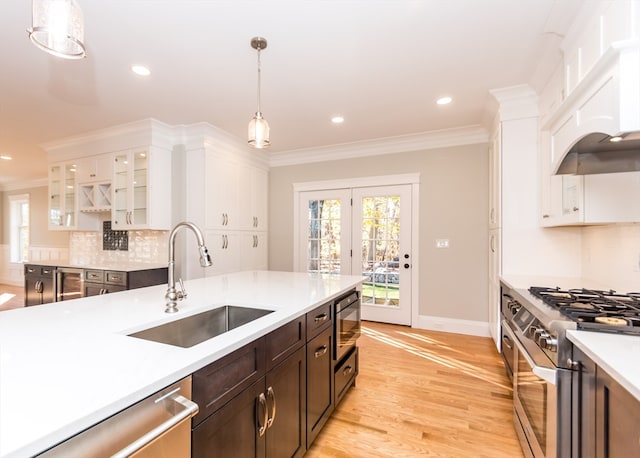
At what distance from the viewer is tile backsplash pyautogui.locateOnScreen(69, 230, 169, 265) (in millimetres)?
4113

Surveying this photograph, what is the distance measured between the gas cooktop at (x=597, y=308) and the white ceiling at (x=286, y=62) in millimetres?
1709

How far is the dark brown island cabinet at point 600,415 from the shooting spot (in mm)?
898

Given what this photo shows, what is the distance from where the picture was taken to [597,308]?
4.76 ft

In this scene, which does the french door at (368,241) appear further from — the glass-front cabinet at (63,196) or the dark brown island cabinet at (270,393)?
the glass-front cabinet at (63,196)

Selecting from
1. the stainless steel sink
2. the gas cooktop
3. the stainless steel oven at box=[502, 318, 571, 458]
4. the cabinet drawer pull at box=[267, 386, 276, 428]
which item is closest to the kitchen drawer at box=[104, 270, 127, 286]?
the stainless steel sink

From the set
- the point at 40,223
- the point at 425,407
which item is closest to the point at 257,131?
the point at 425,407

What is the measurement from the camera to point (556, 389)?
4.14 feet

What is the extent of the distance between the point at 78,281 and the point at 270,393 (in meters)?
3.71

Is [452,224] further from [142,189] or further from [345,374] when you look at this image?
[142,189]

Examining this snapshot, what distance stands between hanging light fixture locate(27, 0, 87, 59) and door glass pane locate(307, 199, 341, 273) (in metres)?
3.77

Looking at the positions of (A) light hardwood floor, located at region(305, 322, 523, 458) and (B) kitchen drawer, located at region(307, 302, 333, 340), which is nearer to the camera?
(B) kitchen drawer, located at region(307, 302, 333, 340)

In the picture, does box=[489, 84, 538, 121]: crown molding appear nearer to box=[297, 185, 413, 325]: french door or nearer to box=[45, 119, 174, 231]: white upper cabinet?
box=[297, 185, 413, 325]: french door

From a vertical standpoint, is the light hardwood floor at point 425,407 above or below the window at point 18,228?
below

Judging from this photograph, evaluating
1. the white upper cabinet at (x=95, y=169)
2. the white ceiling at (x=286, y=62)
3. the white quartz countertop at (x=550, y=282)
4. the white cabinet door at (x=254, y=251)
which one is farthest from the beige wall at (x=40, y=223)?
the white quartz countertop at (x=550, y=282)
